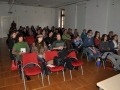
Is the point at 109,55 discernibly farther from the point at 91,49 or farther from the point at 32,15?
the point at 32,15

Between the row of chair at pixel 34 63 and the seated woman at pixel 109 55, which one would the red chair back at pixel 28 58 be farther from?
the seated woman at pixel 109 55

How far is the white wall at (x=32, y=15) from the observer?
11088mm

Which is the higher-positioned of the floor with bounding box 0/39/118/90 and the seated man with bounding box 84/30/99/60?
the seated man with bounding box 84/30/99/60

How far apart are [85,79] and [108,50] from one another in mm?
1855

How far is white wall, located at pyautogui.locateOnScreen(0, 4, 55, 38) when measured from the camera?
1109 cm

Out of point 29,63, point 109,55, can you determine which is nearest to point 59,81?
point 29,63

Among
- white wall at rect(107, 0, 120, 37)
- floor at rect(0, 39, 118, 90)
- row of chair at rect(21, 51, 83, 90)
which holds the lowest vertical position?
floor at rect(0, 39, 118, 90)

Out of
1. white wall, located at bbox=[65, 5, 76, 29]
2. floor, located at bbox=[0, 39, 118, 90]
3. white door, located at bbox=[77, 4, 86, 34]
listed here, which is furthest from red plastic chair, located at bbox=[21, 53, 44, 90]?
white wall, located at bbox=[65, 5, 76, 29]

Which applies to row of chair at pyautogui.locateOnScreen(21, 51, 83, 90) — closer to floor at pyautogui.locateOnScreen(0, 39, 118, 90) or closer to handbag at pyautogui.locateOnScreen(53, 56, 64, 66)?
handbag at pyautogui.locateOnScreen(53, 56, 64, 66)

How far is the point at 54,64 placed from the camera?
3.26 m

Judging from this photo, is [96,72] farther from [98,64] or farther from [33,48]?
[33,48]

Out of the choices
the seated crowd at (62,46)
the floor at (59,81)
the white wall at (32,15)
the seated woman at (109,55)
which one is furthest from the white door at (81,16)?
the floor at (59,81)

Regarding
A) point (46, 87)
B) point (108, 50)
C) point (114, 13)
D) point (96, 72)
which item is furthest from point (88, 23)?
point (46, 87)

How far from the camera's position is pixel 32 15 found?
12.4m
